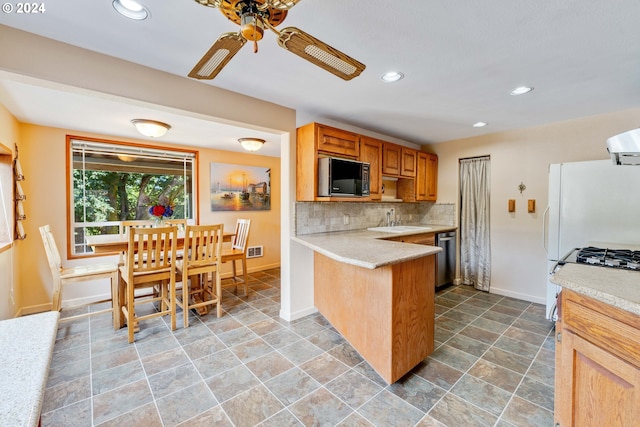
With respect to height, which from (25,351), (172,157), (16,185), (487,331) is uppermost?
(172,157)

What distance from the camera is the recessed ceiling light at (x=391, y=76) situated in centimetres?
207

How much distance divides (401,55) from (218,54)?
1201 mm

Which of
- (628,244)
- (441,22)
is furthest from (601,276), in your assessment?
(628,244)

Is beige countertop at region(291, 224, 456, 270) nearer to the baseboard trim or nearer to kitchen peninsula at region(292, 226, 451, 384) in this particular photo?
kitchen peninsula at region(292, 226, 451, 384)

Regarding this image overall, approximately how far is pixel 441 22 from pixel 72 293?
179 inches

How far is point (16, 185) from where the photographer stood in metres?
2.80

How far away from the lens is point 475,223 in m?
4.03

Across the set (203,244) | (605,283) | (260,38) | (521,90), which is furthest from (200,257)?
(521,90)

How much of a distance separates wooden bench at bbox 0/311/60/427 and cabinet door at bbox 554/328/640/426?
1707 millimetres

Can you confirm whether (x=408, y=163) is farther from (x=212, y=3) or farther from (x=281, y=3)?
(x=212, y=3)

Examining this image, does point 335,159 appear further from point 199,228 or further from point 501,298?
point 501,298

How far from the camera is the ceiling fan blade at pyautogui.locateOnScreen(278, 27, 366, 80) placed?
1088 mm
